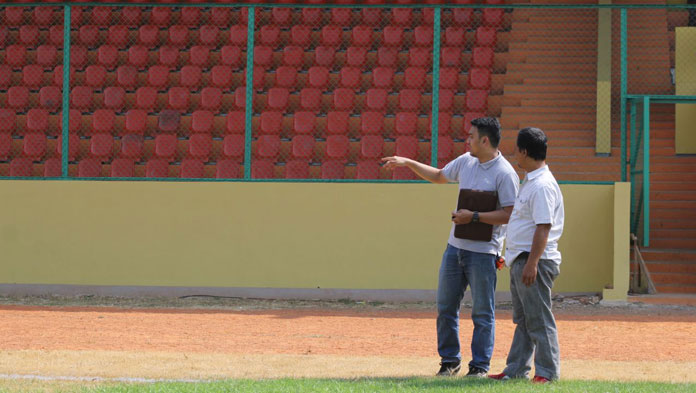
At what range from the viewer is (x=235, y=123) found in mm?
14859

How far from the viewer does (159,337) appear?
8.38 metres

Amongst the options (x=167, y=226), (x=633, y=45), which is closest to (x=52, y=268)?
(x=167, y=226)

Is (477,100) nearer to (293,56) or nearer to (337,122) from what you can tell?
(337,122)

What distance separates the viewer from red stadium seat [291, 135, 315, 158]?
14289 millimetres

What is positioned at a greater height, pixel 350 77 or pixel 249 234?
pixel 350 77

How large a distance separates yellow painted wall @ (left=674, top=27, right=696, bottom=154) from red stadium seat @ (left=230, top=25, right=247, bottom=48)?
7397mm

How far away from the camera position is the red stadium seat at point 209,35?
639 inches

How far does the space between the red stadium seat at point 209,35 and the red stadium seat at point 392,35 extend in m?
3.00

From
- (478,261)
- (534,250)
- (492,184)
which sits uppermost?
(492,184)

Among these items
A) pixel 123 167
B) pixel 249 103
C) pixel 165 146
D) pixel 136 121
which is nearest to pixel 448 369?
pixel 249 103

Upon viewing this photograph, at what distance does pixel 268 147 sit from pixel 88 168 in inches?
113

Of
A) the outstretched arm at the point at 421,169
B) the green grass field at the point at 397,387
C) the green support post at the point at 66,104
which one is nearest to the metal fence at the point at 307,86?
the green support post at the point at 66,104

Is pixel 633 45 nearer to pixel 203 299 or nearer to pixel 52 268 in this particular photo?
pixel 203 299

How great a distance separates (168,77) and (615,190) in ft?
26.5
